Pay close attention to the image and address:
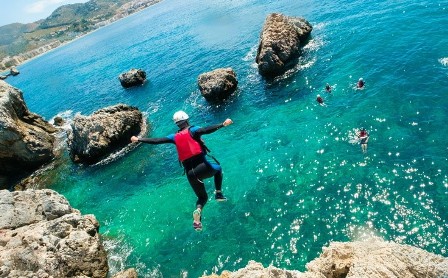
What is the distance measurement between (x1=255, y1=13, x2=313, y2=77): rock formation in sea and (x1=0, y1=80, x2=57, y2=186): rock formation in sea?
2970cm

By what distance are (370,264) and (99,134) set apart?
Result: 3198 cm

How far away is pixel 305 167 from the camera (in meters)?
24.5

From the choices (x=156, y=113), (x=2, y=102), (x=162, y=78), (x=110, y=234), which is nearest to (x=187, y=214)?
(x=110, y=234)

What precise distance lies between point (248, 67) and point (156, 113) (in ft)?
48.9

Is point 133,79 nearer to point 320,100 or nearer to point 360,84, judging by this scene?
point 320,100

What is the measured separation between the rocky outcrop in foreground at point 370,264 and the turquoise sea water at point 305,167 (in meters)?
6.97

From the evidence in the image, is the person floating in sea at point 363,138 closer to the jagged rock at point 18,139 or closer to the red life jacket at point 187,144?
the red life jacket at point 187,144

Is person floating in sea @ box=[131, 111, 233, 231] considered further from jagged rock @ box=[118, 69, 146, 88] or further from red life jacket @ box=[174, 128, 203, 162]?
jagged rock @ box=[118, 69, 146, 88]

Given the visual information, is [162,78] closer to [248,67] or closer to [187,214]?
[248,67]

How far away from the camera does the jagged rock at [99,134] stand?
3556 centimetres

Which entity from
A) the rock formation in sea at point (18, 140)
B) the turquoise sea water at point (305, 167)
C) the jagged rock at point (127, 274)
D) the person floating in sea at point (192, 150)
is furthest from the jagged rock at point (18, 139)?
the person floating in sea at point (192, 150)

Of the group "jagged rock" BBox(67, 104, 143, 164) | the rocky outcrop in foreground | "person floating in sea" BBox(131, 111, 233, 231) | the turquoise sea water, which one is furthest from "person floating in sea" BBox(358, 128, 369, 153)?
"jagged rock" BBox(67, 104, 143, 164)

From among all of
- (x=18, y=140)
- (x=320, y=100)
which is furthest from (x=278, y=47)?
(x=18, y=140)

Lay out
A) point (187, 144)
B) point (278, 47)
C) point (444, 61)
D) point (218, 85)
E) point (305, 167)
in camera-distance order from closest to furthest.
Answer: point (187, 144) < point (305, 167) < point (444, 61) < point (218, 85) < point (278, 47)
